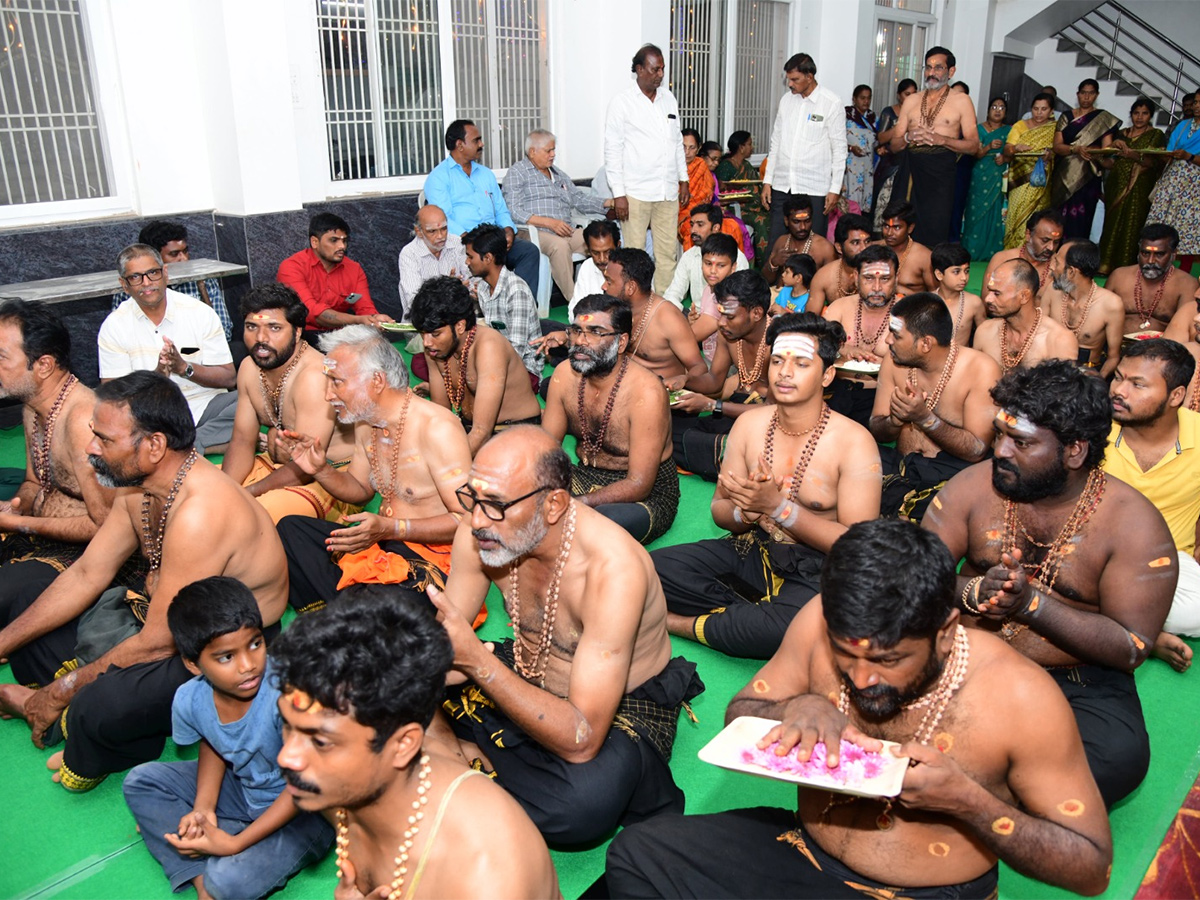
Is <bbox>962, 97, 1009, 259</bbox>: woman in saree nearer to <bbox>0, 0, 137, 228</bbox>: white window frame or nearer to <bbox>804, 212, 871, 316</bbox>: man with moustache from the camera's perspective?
<bbox>804, 212, 871, 316</bbox>: man with moustache

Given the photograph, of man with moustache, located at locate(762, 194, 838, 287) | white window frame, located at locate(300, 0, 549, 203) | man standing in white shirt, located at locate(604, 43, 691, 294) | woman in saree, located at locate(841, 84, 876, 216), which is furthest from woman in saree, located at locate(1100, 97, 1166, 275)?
white window frame, located at locate(300, 0, 549, 203)

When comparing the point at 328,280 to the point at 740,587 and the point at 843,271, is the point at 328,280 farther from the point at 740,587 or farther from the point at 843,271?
the point at 740,587

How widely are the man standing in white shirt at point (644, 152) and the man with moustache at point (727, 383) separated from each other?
10.9 ft

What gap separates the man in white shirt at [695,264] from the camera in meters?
7.66

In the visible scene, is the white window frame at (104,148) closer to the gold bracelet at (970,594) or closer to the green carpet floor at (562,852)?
the green carpet floor at (562,852)

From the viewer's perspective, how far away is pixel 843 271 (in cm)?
755

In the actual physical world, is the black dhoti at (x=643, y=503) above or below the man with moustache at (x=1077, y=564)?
below

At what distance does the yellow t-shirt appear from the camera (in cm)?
399

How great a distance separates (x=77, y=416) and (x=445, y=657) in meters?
2.71

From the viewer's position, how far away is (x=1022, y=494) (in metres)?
3.14

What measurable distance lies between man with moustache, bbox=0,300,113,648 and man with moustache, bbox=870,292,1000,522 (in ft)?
11.9

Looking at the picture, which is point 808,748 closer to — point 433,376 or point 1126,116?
point 433,376

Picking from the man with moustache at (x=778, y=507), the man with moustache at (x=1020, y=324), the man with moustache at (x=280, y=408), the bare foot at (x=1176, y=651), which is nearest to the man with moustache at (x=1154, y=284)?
the man with moustache at (x=1020, y=324)

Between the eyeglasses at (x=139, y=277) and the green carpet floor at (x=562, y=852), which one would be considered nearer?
the green carpet floor at (x=562, y=852)
